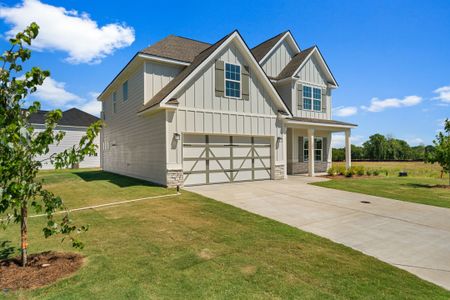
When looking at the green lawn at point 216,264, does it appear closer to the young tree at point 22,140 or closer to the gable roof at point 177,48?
the young tree at point 22,140

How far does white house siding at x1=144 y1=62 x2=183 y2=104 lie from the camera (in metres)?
13.3

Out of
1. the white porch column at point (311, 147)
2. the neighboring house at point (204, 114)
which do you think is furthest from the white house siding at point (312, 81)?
the white porch column at point (311, 147)

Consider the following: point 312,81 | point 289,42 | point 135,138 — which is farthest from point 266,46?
point 135,138

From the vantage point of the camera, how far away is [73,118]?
1202 inches

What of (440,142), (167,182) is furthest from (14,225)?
(440,142)

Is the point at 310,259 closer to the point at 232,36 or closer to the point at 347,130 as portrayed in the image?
the point at 232,36

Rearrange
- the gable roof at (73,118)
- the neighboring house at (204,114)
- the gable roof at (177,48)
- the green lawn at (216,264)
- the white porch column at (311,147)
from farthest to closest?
the gable roof at (73,118)
the white porch column at (311,147)
the gable roof at (177,48)
the neighboring house at (204,114)
the green lawn at (216,264)

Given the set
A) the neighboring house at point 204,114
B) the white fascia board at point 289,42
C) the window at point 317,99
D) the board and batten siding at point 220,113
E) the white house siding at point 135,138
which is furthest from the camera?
the window at point 317,99

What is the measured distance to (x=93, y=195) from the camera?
33.4 feet

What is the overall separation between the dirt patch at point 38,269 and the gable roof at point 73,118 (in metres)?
27.3

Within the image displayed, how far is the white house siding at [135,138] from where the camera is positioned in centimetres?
1210

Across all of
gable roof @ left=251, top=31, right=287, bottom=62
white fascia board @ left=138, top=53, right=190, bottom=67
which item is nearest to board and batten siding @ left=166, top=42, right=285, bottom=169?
white fascia board @ left=138, top=53, right=190, bottom=67

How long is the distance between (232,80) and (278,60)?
292 inches

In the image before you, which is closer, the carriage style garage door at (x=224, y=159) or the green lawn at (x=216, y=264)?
the green lawn at (x=216, y=264)
